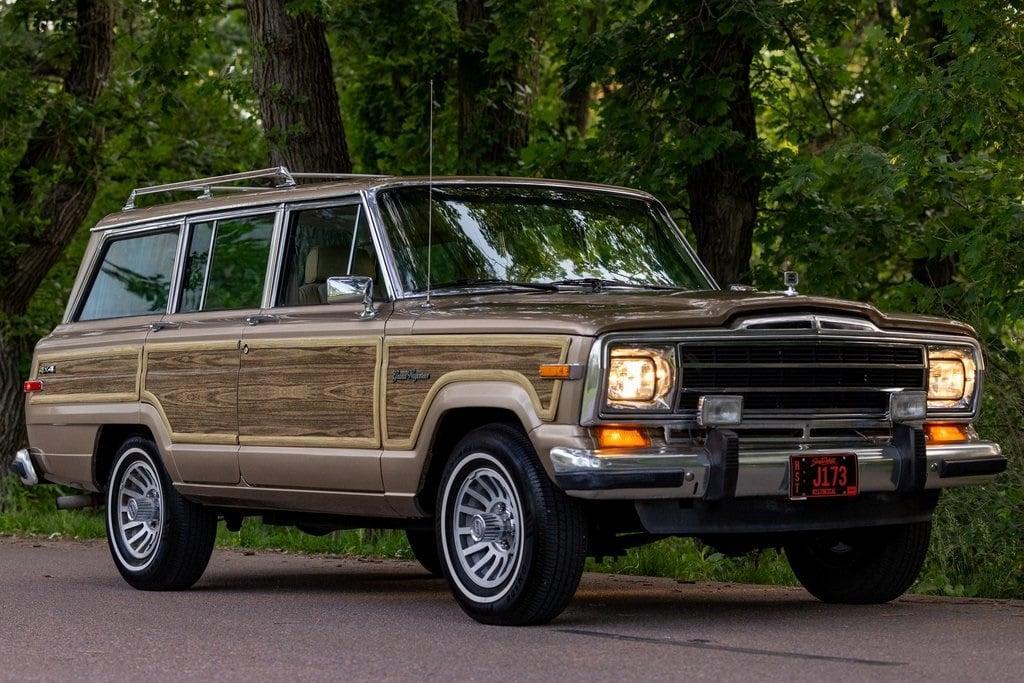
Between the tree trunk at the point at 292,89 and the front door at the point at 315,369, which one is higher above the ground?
the tree trunk at the point at 292,89

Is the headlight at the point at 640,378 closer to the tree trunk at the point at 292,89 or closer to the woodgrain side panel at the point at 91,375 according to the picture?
the woodgrain side panel at the point at 91,375

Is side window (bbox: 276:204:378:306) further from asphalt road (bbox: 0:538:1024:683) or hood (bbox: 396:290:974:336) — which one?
asphalt road (bbox: 0:538:1024:683)

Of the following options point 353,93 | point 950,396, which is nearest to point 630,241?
point 950,396

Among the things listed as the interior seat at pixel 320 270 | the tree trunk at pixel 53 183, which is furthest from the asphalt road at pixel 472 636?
the tree trunk at pixel 53 183

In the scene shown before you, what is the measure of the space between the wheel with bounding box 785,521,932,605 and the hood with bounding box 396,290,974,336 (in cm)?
104

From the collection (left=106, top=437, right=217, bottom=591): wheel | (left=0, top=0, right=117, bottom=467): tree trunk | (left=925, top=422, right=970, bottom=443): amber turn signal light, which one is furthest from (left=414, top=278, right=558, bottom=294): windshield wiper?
(left=0, top=0, right=117, bottom=467): tree trunk

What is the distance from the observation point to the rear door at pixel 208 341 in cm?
972

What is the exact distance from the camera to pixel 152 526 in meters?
10.5

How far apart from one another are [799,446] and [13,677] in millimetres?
3405

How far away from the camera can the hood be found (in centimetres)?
757

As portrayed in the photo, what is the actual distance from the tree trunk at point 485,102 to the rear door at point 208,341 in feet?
20.9

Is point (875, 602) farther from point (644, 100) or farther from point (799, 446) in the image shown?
point (644, 100)

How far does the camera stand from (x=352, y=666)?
6.95 metres

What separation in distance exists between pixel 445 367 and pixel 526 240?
1.18 meters
